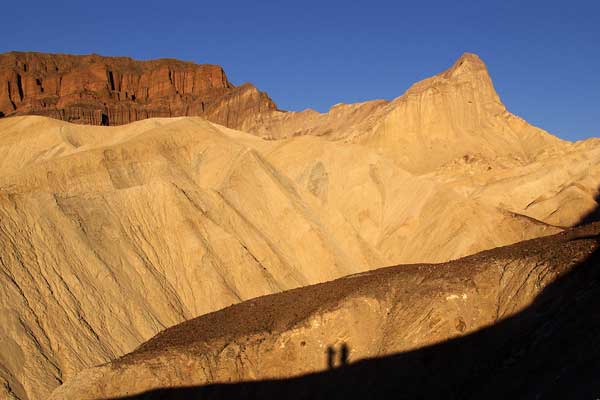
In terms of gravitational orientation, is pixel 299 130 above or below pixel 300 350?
above

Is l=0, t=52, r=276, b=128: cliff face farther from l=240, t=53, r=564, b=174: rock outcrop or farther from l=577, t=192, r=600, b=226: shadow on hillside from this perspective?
l=577, t=192, r=600, b=226: shadow on hillside

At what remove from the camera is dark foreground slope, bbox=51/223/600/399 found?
1859 cm

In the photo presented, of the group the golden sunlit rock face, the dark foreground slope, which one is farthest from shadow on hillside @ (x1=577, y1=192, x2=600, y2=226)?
the dark foreground slope

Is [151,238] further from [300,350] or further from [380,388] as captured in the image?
[380,388]

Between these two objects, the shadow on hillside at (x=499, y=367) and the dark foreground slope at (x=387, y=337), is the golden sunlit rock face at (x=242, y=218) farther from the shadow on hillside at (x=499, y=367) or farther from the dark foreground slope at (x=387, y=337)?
the shadow on hillside at (x=499, y=367)

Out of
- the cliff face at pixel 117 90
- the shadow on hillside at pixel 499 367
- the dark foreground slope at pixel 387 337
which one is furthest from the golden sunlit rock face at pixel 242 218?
the cliff face at pixel 117 90

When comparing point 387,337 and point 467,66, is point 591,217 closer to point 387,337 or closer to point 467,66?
point 467,66

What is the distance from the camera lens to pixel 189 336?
22969mm

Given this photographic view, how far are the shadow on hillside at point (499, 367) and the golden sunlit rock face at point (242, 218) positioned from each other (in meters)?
0.45

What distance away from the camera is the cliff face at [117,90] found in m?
97.1

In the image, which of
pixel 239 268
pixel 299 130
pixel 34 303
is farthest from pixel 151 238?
pixel 299 130

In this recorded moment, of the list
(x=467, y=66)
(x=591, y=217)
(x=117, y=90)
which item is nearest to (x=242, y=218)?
(x=591, y=217)

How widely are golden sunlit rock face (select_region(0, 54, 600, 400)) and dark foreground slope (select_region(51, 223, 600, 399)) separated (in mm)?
105

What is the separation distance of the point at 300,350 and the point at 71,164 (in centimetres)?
2293
